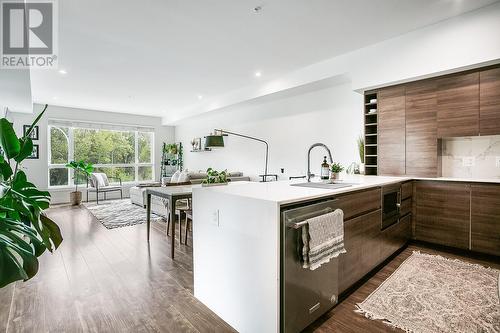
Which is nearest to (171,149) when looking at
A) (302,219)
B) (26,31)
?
(26,31)

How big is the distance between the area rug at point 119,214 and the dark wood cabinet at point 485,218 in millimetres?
4847

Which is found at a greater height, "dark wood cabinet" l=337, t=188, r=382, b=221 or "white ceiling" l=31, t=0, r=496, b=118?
"white ceiling" l=31, t=0, r=496, b=118

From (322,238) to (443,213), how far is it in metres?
2.43

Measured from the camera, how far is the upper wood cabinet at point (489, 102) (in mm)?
2812

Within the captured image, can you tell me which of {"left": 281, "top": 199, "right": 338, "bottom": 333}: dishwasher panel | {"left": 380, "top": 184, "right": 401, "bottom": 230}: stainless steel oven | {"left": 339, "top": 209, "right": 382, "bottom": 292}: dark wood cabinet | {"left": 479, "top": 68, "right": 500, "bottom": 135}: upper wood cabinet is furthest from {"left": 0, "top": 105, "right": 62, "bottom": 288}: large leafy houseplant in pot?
{"left": 479, "top": 68, "right": 500, "bottom": 135}: upper wood cabinet

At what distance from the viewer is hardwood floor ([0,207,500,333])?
1776 mm

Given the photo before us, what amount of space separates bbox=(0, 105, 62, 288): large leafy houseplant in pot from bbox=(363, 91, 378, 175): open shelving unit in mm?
4004

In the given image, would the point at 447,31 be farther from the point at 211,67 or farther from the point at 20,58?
the point at 20,58

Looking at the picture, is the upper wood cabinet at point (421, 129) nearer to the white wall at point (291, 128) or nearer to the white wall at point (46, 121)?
the white wall at point (291, 128)

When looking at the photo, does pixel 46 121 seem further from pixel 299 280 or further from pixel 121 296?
pixel 299 280

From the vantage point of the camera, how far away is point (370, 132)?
4008mm

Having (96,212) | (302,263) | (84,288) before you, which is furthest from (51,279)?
(96,212)

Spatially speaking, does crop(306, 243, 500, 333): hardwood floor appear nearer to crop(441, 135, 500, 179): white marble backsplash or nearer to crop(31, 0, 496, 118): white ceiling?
crop(441, 135, 500, 179): white marble backsplash

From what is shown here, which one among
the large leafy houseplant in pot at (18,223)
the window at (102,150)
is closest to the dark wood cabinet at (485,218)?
the large leafy houseplant in pot at (18,223)
